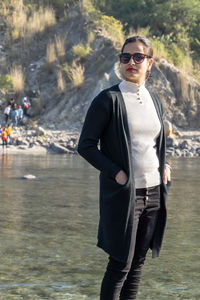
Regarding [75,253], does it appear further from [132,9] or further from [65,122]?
[132,9]

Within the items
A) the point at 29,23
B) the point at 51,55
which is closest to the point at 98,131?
the point at 51,55

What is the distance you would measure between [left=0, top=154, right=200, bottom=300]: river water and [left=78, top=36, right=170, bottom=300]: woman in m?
0.87

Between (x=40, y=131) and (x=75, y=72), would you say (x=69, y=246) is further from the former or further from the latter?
(x=75, y=72)

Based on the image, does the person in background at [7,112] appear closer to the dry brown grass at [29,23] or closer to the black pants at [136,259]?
the dry brown grass at [29,23]

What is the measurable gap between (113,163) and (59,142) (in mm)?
19117

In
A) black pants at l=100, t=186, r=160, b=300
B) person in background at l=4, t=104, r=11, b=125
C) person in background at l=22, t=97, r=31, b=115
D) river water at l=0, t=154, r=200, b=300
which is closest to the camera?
black pants at l=100, t=186, r=160, b=300

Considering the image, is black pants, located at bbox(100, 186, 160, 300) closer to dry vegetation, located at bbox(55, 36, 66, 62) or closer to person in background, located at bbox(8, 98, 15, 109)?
person in background, located at bbox(8, 98, 15, 109)

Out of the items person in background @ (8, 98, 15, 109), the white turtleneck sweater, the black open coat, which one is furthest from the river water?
person in background @ (8, 98, 15, 109)

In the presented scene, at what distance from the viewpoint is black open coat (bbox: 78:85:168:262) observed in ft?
11.7

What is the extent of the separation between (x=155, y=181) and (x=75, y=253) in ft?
7.47

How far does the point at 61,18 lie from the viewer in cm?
3256

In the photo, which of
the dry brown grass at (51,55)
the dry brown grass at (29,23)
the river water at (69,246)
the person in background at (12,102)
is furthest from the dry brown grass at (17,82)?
the river water at (69,246)

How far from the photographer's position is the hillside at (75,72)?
2594cm

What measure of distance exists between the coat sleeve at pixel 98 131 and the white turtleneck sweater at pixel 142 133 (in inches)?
6.0
